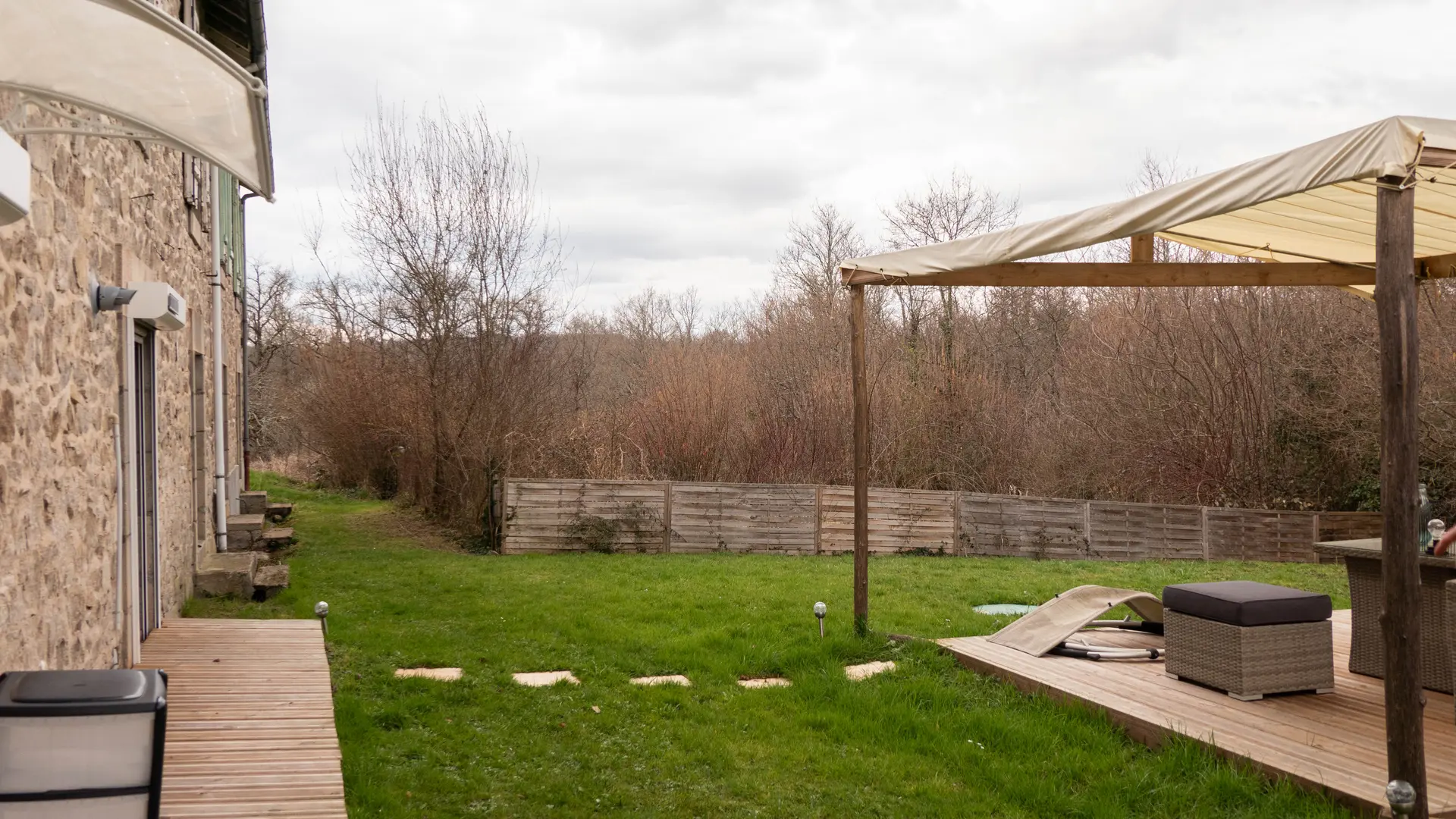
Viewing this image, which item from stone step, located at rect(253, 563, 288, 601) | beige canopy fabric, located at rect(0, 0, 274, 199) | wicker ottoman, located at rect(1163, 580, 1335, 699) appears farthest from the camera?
stone step, located at rect(253, 563, 288, 601)

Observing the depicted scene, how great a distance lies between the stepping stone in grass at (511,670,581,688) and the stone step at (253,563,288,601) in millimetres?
3112

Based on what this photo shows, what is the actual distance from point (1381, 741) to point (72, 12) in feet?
16.9

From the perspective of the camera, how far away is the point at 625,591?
911cm

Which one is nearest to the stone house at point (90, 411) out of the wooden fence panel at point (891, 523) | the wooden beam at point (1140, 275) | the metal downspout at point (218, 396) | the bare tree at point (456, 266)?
the metal downspout at point (218, 396)

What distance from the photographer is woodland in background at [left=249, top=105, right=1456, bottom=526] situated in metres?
13.2

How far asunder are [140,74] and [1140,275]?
5420mm

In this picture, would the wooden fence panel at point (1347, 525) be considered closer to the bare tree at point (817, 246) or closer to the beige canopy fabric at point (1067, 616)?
the beige canopy fabric at point (1067, 616)

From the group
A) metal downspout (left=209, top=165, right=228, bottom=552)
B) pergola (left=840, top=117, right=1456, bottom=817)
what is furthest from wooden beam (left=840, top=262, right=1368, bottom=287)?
metal downspout (left=209, top=165, right=228, bottom=552)

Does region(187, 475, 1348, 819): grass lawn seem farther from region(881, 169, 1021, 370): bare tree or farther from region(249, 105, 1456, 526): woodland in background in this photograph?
region(881, 169, 1021, 370): bare tree

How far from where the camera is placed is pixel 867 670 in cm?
616

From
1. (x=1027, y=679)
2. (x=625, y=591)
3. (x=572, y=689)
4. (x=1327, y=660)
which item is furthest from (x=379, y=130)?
(x=1327, y=660)

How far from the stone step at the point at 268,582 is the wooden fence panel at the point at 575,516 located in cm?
355

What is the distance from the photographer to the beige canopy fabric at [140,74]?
228 cm

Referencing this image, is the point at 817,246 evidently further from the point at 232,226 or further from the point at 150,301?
the point at 150,301
